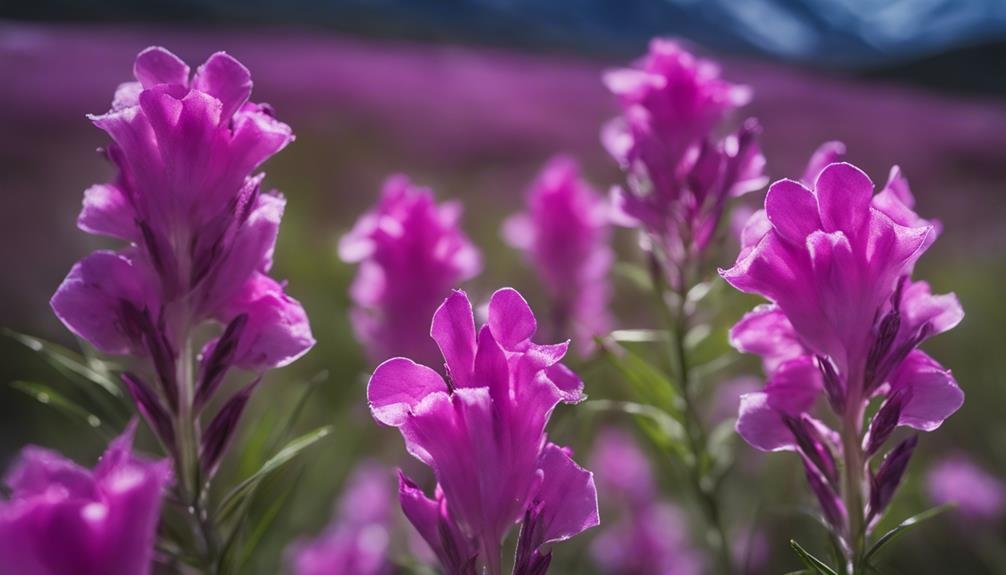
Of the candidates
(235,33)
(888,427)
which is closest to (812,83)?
(235,33)

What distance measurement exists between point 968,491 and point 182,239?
2881 mm

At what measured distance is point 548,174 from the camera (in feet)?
→ 7.30

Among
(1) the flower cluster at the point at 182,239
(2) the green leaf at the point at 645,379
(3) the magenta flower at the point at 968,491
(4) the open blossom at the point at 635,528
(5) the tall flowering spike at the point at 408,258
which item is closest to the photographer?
(1) the flower cluster at the point at 182,239

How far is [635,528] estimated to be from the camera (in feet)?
8.85

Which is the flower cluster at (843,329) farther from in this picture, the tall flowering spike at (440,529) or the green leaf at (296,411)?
the green leaf at (296,411)

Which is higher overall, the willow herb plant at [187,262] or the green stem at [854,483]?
the willow herb plant at [187,262]

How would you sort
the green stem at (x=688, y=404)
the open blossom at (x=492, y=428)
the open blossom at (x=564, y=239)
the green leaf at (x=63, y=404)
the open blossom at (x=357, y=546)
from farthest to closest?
1. the open blossom at (x=564, y=239)
2. the open blossom at (x=357, y=546)
3. the green stem at (x=688, y=404)
4. the green leaf at (x=63, y=404)
5. the open blossom at (x=492, y=428)

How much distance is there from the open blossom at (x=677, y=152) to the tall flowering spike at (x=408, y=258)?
48 centimetres

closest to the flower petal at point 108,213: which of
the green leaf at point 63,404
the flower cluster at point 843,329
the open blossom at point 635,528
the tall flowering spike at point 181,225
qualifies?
the tall flowering spike at point 181,225

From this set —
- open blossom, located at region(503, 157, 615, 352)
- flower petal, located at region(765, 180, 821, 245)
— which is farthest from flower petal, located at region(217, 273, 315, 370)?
open blossom, located at region(503, 157, 615, 352)

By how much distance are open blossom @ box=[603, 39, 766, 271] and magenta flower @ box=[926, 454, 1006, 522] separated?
2.03 m

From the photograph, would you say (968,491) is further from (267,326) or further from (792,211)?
(267,326)

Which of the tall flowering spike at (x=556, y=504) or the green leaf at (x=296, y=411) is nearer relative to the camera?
the tall flowering spike at (x=556, y=504)

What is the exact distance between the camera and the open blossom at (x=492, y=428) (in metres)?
0.69
